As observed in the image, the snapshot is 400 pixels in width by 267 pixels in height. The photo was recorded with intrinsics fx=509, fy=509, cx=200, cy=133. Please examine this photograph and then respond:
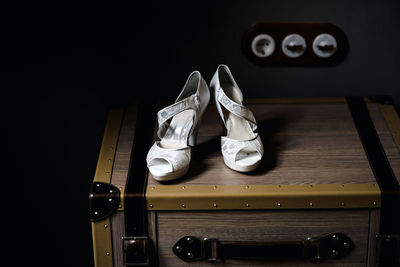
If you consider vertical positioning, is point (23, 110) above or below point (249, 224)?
above

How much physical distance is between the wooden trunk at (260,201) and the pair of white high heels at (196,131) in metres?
0.03

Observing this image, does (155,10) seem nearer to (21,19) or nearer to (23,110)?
(21,19)

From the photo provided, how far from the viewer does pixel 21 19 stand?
1466mm

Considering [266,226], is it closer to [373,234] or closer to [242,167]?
[242,167]

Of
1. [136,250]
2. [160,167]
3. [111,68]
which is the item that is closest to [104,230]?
[136,250]

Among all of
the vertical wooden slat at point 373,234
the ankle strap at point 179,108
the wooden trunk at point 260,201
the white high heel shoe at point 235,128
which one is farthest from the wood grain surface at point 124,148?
the vertical wooden slat at point 373,234

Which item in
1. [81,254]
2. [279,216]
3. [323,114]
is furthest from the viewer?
[81,254]

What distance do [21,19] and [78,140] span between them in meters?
0.40

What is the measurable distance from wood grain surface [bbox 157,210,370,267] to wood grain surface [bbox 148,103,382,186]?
0.07 metres

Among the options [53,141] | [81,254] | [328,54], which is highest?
[328,54]

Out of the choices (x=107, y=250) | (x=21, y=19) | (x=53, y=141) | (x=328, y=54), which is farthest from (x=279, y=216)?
(x=21, y=19)

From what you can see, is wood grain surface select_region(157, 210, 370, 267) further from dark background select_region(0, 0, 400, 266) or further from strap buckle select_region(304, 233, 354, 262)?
dark background select_region(0, 0, 400, 266)

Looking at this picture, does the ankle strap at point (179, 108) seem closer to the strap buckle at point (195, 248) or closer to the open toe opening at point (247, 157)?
the open toe opening at point (247, 157)

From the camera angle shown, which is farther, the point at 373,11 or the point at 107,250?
the point at 373,11
